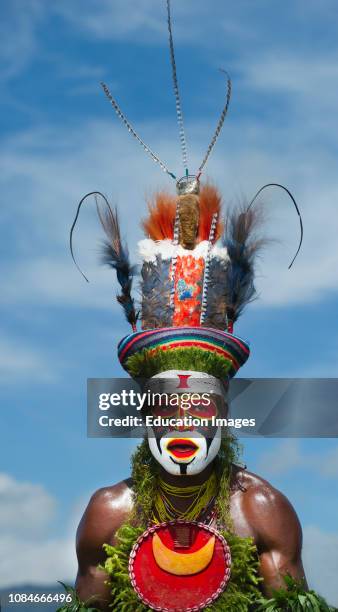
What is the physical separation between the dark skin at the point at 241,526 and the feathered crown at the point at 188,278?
794 millimetres

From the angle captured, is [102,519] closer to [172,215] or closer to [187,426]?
[187,426]

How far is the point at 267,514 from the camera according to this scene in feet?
26.8

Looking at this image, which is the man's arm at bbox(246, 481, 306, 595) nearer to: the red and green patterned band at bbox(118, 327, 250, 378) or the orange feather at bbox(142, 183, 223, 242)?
the red and green patterned band at bbox(118, 327, 250, 378)

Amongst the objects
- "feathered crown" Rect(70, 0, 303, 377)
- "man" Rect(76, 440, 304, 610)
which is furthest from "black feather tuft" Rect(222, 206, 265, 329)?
"man" Rect(76, 440, 304, 610)

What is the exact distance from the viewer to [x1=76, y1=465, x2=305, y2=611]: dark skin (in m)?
8.12

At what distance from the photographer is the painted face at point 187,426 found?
809 cm

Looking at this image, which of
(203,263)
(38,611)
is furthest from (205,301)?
(38,611)

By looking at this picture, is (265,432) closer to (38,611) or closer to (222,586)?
(222,586)

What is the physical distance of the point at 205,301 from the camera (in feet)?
28.2

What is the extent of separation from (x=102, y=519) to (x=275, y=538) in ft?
4.00

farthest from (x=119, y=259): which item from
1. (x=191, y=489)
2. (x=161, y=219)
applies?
(x=191, y=489)

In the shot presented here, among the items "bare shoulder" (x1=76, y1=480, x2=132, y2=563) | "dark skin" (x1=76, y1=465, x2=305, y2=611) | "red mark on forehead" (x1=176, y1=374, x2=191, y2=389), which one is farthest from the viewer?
"bare shoulder" (x1=76, y1=480, x2=132, y2=563)

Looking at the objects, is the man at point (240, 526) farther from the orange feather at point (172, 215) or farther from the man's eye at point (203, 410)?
the orange feather at point (172, 215)

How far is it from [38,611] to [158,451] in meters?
1.56
